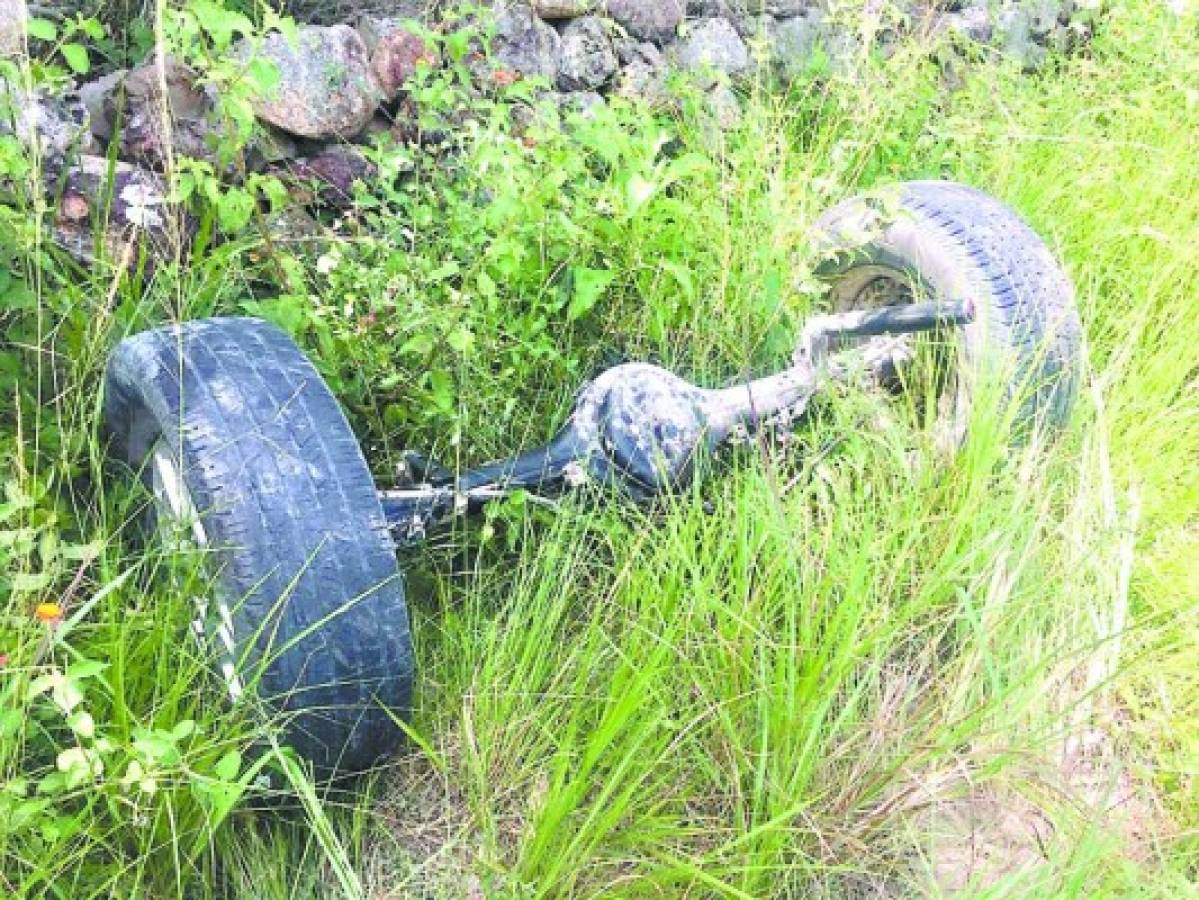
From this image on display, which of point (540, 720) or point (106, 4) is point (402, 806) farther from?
point (106, 4)

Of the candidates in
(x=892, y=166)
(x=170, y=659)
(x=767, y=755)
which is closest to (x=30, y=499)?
(x=170, y=659)

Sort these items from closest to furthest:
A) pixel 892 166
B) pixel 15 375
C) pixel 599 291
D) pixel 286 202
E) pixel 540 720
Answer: pixel 540 720 → pixel 15 375 → pixel 599 291 → pixel 286 202 → pixel 892 166

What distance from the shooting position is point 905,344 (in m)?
2.65

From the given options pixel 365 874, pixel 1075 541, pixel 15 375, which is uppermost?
pixel 15 375

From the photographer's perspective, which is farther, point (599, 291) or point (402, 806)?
point (599, 291)

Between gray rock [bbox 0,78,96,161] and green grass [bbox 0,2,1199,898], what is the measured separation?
0.27 m

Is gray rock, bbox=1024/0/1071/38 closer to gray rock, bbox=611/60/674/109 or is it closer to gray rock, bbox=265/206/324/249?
gray rock, bbox=611/60/674/109

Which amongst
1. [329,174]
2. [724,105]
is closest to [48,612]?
[329,174]

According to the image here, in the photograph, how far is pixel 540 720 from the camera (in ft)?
6.28

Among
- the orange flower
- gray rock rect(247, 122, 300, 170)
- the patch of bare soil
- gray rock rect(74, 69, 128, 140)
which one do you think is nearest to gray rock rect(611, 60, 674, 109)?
gray rock rect(247, 122, 300, 170)

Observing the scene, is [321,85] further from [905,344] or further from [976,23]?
[976,23]

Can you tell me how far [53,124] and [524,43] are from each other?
1429mm

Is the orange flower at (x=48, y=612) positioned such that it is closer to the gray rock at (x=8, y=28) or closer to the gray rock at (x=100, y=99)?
the gray rock at (x=8, y=28)

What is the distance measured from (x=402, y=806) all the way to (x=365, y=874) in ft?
0.41
